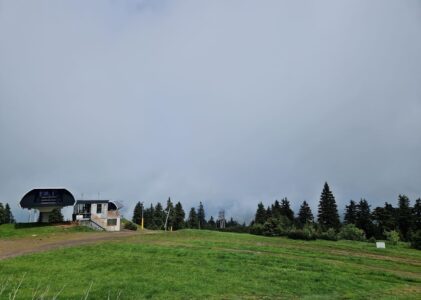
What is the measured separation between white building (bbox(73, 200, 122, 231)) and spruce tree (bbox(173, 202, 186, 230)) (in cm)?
4879

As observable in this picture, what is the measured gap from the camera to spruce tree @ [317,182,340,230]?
273 feet

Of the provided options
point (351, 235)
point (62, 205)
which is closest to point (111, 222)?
point (62, 205)

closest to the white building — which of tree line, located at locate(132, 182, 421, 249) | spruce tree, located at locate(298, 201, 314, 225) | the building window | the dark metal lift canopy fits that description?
the building window

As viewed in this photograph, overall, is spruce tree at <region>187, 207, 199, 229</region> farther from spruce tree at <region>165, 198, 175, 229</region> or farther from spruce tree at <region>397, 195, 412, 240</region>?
spruce tree at <region>397, 195, 412, 240</region>

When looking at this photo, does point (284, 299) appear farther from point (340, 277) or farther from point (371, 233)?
point (371, 233)

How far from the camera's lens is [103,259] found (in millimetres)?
23438

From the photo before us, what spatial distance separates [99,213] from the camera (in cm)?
5775

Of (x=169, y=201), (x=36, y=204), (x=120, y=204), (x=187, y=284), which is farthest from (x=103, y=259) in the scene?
(x=169, y=201)

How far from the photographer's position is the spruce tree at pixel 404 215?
7881 centimetres

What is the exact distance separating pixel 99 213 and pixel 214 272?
42.6m

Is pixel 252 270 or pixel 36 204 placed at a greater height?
pixel 36 204

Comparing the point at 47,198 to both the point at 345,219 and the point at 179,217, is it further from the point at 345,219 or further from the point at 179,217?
the point at 345,219

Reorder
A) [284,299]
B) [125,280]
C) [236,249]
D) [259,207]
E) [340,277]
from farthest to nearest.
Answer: [259,207]
[236,249]
[340,277]
[125,280]
[284,299]

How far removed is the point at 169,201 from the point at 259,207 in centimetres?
2929
